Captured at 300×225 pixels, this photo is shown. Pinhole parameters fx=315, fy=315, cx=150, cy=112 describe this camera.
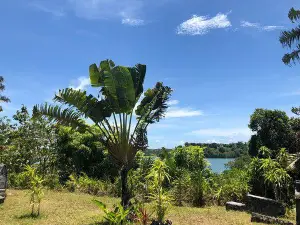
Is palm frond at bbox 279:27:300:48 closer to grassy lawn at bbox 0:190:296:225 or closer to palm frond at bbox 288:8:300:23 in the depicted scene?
palm frond at bbox 288:8:300:23

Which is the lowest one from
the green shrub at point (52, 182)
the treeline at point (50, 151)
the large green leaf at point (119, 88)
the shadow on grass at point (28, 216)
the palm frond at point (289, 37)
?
the shadow on grass at point (28, 216)

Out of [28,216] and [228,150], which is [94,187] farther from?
[228,150]

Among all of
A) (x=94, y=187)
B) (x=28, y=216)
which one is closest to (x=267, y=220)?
(x=28, y=216)

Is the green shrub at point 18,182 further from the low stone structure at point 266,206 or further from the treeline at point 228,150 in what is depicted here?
the treeline at point 228,150

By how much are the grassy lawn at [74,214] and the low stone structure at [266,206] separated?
0.59 meters

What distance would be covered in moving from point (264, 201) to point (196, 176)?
2.52 meters

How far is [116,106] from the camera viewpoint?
791cm

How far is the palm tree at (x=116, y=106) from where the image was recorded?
7.72 m

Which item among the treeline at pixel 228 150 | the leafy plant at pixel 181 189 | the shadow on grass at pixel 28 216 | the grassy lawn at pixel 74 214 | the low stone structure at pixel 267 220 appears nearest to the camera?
the low stone structure at pixel 267 220

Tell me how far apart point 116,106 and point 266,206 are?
5.41 metres

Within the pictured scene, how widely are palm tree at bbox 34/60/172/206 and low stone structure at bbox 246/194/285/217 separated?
3.95 metres

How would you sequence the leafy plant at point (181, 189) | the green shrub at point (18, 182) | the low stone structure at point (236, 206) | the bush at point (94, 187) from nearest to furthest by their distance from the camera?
the low stone structure at point (236, 206)
the leafy plant at point (181, 189)
the bush at point (94, 187)
the green shrub at point (18, 182)

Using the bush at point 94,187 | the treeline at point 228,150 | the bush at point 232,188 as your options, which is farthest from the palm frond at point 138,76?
the treeline at point 228,150

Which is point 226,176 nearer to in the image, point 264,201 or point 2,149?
point 264,201
